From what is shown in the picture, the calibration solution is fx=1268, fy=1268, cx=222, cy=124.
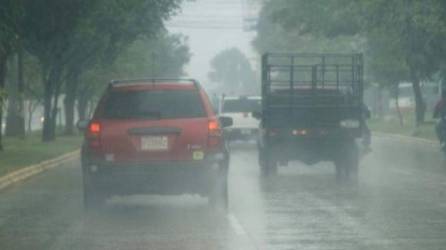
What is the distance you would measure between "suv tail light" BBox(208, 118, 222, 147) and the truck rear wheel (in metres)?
8.45

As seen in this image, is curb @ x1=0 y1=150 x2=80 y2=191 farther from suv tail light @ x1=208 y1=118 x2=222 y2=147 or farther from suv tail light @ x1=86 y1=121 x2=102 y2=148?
suv tail light @ x1=208 y1=118 x2=222 y2=147

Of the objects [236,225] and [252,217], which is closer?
[236,225]

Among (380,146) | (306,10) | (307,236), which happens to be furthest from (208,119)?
(306,10)

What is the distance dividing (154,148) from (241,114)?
91.7 feet

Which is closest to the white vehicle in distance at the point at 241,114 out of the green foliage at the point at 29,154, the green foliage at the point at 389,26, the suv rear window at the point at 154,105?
the green foliage at the point at 389,26

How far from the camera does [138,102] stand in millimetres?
17938

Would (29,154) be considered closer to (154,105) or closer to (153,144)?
(154,105)

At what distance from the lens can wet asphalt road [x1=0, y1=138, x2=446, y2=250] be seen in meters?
14.5

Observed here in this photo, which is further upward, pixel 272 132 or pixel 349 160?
pixel 272 132

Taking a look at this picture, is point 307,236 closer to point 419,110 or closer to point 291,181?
point 291,181

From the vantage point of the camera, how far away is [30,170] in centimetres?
2900

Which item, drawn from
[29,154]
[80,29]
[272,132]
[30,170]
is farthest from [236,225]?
[80,29]

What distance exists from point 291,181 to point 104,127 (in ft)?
27.9

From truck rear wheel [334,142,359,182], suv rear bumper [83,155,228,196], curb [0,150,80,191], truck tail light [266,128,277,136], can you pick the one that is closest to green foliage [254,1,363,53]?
curb [0,150,80,191]
